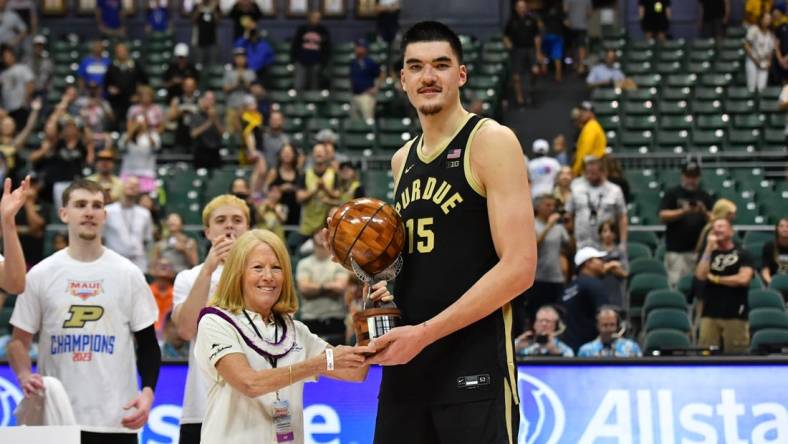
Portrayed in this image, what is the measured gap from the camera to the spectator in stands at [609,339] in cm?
991

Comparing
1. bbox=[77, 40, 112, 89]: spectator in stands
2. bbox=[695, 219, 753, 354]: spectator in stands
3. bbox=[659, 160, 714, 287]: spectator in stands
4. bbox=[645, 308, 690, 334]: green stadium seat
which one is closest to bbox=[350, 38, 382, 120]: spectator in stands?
bbox=[77, 40, 112, 89]: spectator in stands

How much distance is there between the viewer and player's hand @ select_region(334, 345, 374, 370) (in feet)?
14.1

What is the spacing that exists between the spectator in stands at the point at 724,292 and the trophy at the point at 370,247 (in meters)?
7.22

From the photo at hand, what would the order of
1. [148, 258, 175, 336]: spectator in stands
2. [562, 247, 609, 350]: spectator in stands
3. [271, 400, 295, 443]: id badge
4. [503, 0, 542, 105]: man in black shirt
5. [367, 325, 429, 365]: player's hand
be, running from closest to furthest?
[367, 325, 429, 365]: player's hand < [271, 400, 295, 443]: id badge < [562, 247, 609, 350]: spectator in stands < [148, 258, 175, 336]: spectator in stands < [503, 0, 542, 105]: man in black shirt

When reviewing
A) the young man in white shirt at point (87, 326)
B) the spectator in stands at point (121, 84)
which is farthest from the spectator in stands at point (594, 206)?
the spectator in stands at point (121, 84)

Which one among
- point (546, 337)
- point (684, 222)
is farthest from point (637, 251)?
point (546, 337)

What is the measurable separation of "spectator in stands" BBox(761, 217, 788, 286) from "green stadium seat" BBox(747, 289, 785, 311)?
0.82m

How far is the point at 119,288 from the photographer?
20.7 feet

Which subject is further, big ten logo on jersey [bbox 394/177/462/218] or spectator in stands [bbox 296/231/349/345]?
spectator in stands [bbox 296/231/349/345]

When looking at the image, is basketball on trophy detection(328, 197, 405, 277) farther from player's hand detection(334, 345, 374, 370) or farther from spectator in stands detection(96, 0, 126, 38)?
spectator in stands detection(96, 0, 126, 38)

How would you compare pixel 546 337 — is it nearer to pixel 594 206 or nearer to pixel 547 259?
pixel 547 259

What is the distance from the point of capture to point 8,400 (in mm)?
8219

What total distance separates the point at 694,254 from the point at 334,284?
12.8 feet

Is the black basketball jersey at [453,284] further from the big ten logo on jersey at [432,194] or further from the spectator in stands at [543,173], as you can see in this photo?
the spectator in stands at [543,173]
